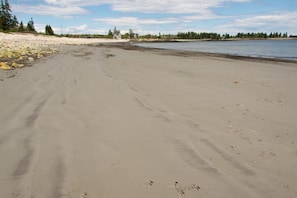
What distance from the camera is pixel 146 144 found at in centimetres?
356

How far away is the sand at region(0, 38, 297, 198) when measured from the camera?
258 cm

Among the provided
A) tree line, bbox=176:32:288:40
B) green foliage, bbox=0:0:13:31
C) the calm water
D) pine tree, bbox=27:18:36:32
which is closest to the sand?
the calm water

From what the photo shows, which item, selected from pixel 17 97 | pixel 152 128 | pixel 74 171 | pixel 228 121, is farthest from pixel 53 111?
pixel 228 121

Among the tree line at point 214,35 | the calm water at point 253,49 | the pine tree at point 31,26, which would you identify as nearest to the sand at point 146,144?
the calm water at point 253,49

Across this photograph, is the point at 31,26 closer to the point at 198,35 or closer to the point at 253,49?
the point at 253,49

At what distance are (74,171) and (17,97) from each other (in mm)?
3855

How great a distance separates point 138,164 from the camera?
302 centimetres

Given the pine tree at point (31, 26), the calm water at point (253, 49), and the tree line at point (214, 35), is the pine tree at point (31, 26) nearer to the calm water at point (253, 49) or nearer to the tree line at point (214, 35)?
the calm water at point (253, 49)

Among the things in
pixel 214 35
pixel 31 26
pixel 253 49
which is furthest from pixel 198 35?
pixel 253 49

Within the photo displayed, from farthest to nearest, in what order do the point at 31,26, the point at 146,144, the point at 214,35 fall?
1. the point at 214,35
2. the point at 31,26
3. the point at 146,144

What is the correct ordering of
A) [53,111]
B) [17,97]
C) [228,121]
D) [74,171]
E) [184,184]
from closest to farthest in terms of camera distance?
[184,184] → [74,171] → [228,121] → [53,111] → [17,97]

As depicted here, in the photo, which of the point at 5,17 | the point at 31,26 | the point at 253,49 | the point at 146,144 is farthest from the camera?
the point at 31,26

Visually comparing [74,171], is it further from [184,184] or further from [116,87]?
[116,87]

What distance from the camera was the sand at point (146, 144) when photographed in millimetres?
2582
